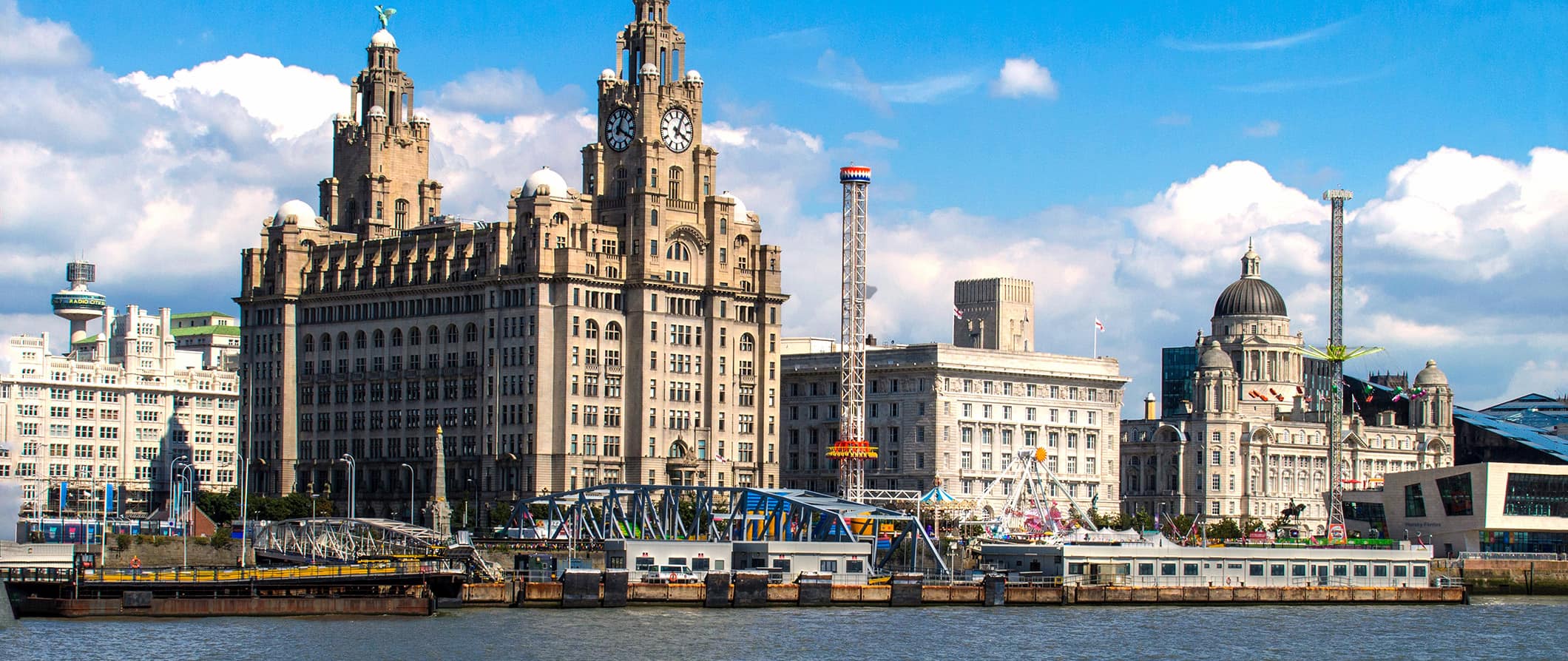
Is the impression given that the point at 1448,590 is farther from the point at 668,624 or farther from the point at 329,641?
the point at 329,641

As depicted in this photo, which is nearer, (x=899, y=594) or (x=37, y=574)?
(x=37, y=574)

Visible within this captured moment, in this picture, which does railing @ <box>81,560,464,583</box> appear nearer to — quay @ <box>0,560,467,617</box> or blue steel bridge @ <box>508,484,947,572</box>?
quay @ <box>0,560,467,617</box>

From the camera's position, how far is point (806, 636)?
138500mm

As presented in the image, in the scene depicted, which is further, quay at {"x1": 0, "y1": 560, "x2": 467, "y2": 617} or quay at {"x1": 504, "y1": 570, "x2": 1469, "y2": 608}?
quay at {"x1": 504, "y1": 570, "x2": 1469, "y2": 608}

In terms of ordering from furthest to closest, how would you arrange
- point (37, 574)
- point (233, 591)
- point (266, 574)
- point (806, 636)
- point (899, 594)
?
point (899, 594) < point (266, 574) < point (233, 591) < point (37, 574) < point (806, 636)

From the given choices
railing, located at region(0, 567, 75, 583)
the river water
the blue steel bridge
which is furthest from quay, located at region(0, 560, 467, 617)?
the blue steel bridge

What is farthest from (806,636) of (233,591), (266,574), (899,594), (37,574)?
(37,574)

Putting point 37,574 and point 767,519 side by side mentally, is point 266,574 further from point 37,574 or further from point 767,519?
point 767,519

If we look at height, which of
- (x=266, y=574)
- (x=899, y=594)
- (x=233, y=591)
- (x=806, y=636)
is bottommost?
(x=806, y=636)

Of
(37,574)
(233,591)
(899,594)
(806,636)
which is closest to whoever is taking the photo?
(806,636)

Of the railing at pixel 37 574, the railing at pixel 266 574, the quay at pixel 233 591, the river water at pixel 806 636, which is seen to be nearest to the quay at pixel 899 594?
the river water at pixel 806 636

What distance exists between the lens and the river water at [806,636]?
126 m

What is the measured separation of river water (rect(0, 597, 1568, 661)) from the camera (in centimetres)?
12644

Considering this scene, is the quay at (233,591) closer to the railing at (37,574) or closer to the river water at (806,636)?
the railing at (37,574)
